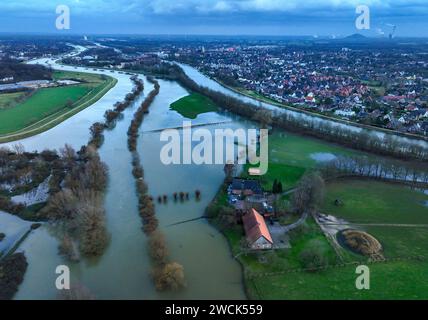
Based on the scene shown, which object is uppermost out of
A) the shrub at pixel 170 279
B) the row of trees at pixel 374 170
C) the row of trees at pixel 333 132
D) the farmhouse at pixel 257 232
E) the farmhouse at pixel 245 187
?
the row of trees at pixel 333 132

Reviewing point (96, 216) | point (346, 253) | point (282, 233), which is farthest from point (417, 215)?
point (96, 216)

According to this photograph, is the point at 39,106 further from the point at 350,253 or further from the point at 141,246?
the point at 350,253

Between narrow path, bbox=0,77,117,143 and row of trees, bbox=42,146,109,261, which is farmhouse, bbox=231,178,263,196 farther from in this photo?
narrow path, bbox=0,77,117,143

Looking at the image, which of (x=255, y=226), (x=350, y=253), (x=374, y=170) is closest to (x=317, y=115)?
A: (x=374, y=170)

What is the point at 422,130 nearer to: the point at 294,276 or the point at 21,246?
the point at 294,276

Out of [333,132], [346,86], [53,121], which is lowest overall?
[333,132]

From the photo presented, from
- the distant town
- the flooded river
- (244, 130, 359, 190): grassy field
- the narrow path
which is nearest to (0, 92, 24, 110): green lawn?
the narrow path

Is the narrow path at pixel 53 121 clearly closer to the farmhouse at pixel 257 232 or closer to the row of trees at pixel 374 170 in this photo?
the farmhouse at pixel 257 232

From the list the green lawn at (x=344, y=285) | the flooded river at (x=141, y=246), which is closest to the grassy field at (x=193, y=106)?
the flooded river at (x=141, y=246)
